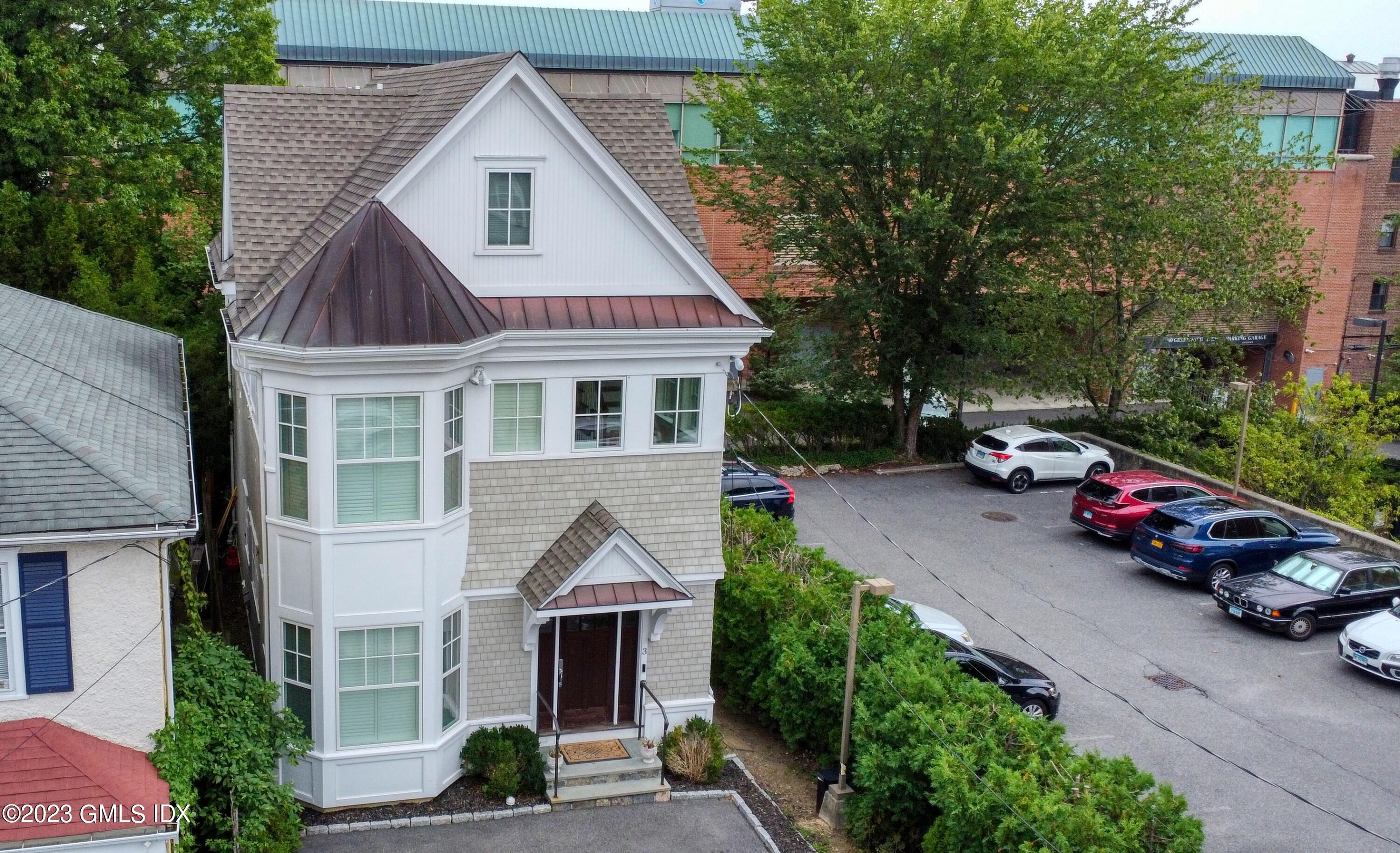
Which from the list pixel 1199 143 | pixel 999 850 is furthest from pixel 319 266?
pixel 1199 143

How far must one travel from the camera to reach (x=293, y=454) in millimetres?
16062

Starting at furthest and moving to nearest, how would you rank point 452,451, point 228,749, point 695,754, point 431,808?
1. point 695,754
2. point 431,808
3. point 452,451
4. point 228,749

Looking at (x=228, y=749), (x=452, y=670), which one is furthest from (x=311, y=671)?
(x=228, y=749)

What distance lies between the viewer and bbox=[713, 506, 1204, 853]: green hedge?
14.1 metres

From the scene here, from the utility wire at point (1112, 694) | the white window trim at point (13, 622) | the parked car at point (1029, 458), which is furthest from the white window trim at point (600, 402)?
the parked car at point (1029, 458)

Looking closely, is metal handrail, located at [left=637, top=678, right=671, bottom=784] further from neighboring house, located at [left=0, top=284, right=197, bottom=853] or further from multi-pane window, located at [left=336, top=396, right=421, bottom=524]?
neighboring house, located at [left=0, top=284, right=197, bottom=853]

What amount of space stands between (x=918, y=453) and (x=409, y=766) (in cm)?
2316

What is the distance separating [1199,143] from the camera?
114 feet

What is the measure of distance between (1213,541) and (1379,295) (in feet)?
113

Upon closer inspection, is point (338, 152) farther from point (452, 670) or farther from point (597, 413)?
point (452, 670)

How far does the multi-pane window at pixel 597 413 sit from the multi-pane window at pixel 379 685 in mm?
3427

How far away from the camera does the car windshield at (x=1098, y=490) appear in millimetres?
29906

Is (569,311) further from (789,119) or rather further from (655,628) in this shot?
(789,119)

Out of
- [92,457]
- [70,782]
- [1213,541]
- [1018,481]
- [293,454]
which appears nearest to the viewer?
[70,782]
